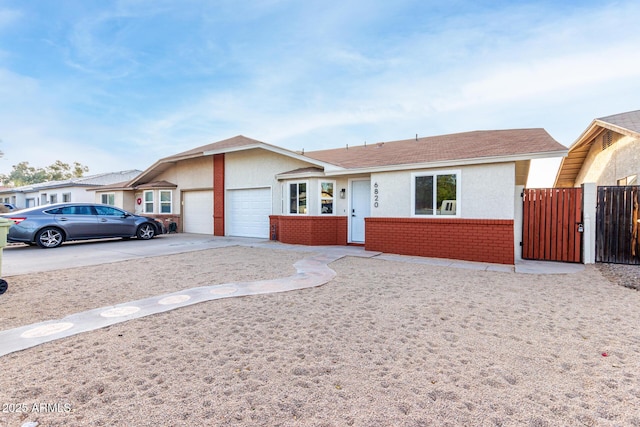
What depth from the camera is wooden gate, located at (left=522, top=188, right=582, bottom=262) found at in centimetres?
816

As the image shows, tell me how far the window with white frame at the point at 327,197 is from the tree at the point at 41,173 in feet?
220

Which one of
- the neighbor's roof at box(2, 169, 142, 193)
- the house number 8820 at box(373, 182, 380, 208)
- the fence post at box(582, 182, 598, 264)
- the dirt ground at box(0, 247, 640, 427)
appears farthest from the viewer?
the neighbor's roof at box(2, 169, 142, 193)

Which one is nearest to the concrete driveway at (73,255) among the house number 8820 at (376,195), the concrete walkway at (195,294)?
the concrete walkway at (195,294)

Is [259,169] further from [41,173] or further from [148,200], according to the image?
[41,173]

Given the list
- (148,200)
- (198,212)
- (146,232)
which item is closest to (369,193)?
(198,212)

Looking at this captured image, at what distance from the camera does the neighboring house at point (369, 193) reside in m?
8.27

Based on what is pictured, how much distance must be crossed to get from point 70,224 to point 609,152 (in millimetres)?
19656

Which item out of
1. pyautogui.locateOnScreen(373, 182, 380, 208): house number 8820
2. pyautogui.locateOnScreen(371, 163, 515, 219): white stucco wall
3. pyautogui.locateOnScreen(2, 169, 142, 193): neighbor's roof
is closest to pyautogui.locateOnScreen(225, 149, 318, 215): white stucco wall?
pyautogui.locateOnScreen(373, 182, 380, 208): house number 8820

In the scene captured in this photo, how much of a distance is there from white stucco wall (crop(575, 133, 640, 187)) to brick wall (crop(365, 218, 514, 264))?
16.2 ft

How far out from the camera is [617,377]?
8.82 feet

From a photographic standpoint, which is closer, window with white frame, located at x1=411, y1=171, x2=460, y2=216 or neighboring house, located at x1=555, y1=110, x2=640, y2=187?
window with white frame, located at x1=411, y1=171, x2=460, y2=216

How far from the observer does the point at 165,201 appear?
1664 cm

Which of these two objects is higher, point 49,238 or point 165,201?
point 165,201

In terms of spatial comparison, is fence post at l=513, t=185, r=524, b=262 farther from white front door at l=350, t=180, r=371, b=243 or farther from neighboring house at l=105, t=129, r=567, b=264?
white front door at l=350, t=180, r=371, b=243
